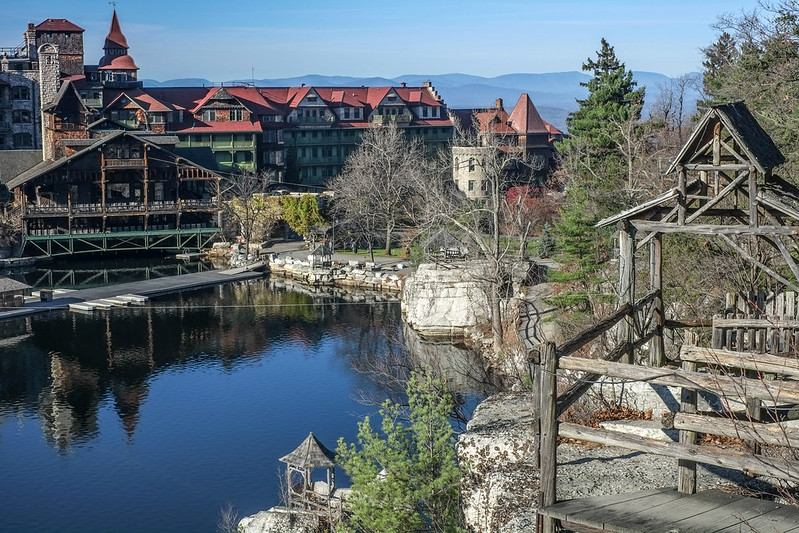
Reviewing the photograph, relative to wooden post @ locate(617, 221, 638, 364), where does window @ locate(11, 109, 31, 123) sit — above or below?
above

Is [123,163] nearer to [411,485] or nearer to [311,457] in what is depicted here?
[311,457]

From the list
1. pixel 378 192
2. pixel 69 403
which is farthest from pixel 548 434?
pixel 378 192

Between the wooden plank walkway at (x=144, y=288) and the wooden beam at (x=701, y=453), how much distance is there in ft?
130

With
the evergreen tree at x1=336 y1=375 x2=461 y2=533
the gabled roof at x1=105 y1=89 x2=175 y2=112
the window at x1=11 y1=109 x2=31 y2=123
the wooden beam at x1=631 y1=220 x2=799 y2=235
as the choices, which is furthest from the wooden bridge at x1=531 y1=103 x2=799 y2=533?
the window at x1=11 y1=109 x2=31 y2=123

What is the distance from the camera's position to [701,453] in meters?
10.3

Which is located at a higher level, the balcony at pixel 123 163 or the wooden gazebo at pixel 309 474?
the balcony at pixel 123 163

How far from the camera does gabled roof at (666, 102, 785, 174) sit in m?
15.2

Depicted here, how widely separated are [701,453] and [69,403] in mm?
27607

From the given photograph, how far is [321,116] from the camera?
82.8m

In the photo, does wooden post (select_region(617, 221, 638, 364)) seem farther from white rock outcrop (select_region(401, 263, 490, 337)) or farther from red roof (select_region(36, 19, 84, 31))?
red roof (select_region(36, 19, 84, 31))

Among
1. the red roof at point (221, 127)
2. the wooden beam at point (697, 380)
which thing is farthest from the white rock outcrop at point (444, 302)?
the red roof at point (221, 127)

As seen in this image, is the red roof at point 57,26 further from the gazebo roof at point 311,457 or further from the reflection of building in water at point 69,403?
the gazebo roof at point 311,457

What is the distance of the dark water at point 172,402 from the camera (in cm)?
2561

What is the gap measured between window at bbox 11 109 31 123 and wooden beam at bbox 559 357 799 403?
251 ft
